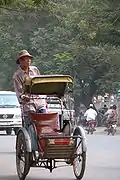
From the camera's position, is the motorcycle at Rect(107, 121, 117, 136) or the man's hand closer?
the man's hand

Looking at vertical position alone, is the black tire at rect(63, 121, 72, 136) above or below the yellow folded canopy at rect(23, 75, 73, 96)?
below

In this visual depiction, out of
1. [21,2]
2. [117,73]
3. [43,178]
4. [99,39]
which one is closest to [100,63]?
[117,73]

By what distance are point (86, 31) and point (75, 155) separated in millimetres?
15276

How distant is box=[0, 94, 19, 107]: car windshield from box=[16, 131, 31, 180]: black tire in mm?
12508

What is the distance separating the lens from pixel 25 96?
28.7 ft

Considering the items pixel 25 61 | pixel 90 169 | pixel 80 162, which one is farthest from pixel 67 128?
pixel 90 169

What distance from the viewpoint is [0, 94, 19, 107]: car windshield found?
21625mm

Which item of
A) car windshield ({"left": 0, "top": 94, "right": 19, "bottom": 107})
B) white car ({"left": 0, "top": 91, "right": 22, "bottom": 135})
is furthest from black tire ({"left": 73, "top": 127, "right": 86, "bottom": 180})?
car windshield ({"left": 0, "top": 94, "right": 19, "bottom": 107})

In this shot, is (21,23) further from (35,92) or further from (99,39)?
(35,92)

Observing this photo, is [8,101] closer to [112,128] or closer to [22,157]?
[112,128]

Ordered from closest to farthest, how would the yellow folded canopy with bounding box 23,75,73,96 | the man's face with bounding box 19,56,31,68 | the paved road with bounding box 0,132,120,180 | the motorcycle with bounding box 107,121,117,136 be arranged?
the yellow folded canopy with bounding box 23,75,73,96
the man's face with bounding box 19,56,31,68
the paved road with bounding box 0,132,120,180
the motorcycle with bounding box 107,121,117,136

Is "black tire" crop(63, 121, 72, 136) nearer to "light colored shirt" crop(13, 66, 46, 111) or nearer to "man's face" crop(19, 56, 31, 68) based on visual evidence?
"light colored shirt" crop(13, 66, 46, 111)

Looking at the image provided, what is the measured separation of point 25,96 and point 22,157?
978 millimetres

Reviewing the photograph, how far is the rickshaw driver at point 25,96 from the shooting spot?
349 inches
